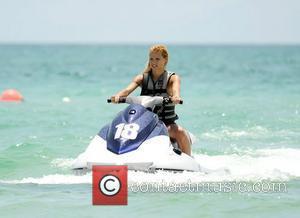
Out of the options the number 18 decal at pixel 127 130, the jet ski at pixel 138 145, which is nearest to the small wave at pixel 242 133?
the jet ski at pixel 138 145

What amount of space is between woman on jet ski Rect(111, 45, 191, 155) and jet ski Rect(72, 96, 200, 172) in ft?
0.80

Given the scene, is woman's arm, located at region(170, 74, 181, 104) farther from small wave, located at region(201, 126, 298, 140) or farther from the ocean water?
small wave, located at region(201, 126, 298, 140)

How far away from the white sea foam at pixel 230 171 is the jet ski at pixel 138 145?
9 centimetres

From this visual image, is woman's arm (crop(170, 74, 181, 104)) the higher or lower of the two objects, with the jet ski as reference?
higher

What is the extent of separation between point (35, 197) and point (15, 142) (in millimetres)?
4435

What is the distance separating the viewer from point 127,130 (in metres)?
7.65

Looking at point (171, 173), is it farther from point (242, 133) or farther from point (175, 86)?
point (242, 133)

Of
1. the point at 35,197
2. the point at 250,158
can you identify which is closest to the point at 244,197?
the point at 35,197

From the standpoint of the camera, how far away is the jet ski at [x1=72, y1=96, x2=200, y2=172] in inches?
293

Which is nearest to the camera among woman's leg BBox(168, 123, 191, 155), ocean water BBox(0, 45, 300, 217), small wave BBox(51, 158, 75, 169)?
ocean water BBox(0, 45, 300, 217)

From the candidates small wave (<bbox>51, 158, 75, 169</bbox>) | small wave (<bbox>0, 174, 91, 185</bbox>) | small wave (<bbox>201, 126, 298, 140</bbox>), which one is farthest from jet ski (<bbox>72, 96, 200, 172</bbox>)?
small wave (<bbox>201, 126, 298, 140</bbox>)

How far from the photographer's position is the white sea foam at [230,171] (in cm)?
750

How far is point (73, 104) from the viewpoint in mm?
19406

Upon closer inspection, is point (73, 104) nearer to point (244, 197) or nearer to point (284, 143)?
point (284, 143)
